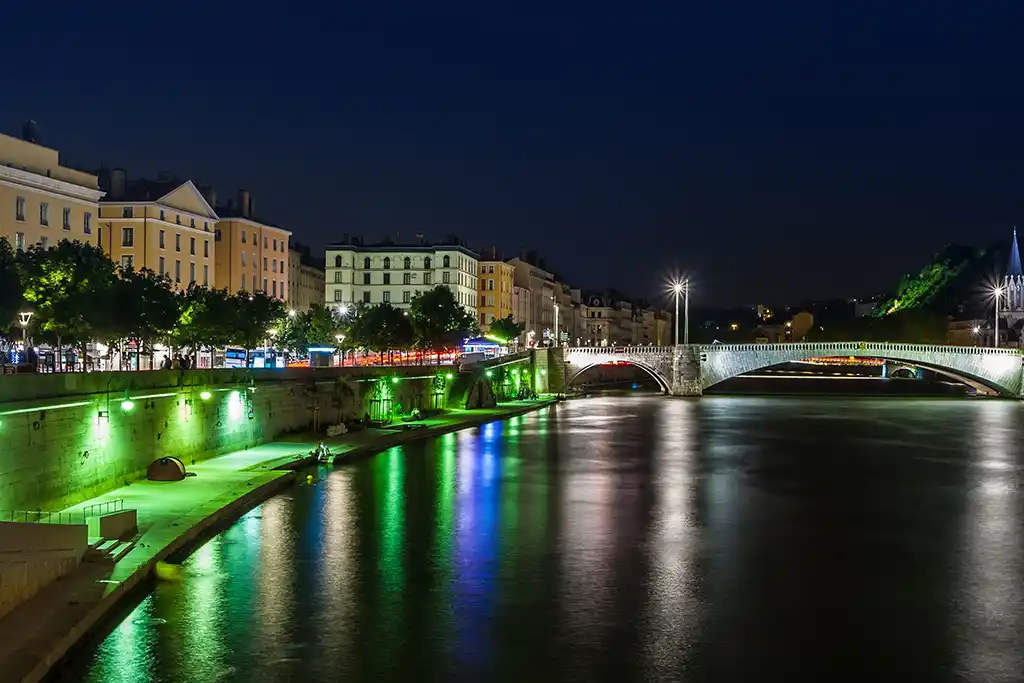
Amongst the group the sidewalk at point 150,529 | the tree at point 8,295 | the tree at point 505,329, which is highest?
the tree at point 505,329

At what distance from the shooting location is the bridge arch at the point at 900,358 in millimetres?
100688

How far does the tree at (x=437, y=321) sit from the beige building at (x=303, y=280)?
21106mm

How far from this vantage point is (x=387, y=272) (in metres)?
124

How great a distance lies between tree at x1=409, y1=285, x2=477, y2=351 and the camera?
3777 inches

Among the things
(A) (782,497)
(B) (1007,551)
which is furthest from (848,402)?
(B) (1007,551)

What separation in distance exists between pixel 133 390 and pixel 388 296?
301ft

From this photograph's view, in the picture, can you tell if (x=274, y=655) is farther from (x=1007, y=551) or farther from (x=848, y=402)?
(x=848, y=402)

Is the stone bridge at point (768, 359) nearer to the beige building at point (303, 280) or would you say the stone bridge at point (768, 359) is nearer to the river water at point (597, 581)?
the beige building at point (303, 280)

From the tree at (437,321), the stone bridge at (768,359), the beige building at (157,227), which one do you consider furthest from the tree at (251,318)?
the stone bridge at (768,359)

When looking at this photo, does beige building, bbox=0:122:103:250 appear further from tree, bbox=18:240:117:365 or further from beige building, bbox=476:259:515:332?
beige building, bbox=476:259:515:332

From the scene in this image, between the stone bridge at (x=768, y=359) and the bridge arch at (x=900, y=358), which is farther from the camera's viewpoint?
the stone bridge at (x=768, y=359)

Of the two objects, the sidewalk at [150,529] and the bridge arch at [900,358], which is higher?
the bridge arch at [900,358]

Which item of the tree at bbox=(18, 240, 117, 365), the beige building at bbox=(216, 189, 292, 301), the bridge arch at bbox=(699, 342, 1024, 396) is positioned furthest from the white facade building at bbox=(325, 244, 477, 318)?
the tree at bbox=(18, 240, 117, 365)

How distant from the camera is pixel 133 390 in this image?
31797mm
